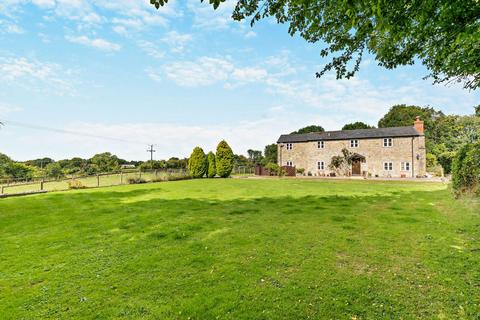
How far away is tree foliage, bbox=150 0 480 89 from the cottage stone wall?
30801mm

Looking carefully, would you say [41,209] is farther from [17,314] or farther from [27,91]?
[27,91]

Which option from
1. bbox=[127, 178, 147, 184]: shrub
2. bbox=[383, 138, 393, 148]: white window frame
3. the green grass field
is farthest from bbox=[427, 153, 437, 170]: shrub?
bbox=[127, 178, 147, 184]: shrub

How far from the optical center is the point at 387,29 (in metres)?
2.99

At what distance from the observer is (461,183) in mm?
10773

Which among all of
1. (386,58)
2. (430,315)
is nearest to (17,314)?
(430,315)

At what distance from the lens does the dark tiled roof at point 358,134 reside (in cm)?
3240

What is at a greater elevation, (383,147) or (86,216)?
(383,147)

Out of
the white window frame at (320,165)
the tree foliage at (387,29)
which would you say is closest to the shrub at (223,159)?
the white window frame at (320,165)

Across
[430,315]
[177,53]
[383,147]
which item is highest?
[177,53]

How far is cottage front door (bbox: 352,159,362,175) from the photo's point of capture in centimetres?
3534

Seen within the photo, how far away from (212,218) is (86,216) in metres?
4.71

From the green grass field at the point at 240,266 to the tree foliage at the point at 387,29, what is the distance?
3631 mm

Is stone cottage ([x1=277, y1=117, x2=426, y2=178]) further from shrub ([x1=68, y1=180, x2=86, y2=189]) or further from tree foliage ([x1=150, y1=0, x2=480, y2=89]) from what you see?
tree foliage ([x1=150, y1=0, x2=480, y2=89])

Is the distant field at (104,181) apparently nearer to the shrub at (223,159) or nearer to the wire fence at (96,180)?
the wire fence at (96,180)
